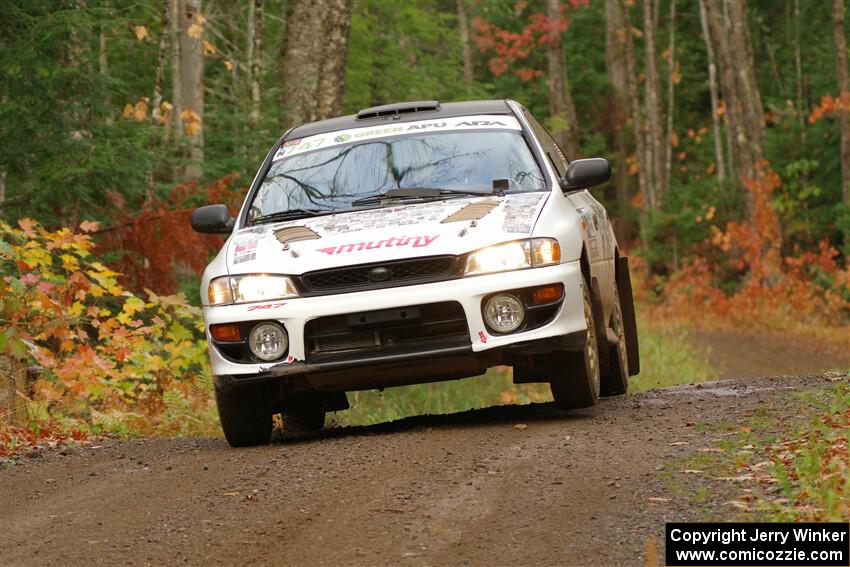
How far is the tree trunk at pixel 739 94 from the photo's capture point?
27656 millimetres

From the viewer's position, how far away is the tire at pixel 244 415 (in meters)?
8.45

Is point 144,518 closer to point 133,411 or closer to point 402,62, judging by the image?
point 133,411

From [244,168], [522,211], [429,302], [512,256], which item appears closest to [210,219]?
[429,302]

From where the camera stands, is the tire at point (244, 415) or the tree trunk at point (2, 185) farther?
the tree trunk at point (2, 185)

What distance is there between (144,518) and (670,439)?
2739 mm

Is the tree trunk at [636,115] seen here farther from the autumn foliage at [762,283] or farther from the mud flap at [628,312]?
the mud flap at [628,312]

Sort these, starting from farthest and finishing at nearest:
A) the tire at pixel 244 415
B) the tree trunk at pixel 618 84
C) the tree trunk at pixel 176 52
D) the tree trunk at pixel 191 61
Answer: the tree trunk at pixel 618 84
the tree trunk at pixel 176 52
the tree trunk at pixel 191 61
the tire at pixel 244 415

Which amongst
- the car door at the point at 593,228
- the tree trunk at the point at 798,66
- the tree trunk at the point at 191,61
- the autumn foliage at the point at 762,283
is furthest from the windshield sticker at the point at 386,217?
the tree trunk at the point at 798,66

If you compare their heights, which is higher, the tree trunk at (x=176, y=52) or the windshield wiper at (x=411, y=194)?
the tree trunk at (x=176, y=52)

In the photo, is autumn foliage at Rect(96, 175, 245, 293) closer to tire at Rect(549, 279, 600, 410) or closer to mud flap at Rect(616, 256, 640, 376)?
mud flap at Rect(616, 256, 640, 376)

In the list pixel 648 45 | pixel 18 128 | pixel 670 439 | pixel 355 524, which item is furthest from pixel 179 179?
pixel 648 45

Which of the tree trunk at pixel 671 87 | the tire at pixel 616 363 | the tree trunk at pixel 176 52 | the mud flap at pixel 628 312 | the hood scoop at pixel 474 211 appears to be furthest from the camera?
the tree trunk at pixel 671 87

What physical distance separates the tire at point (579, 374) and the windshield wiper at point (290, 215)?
5.54 ft

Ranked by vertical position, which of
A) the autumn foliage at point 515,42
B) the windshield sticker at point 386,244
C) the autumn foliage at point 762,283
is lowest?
the autumn foliage at point 762,283
